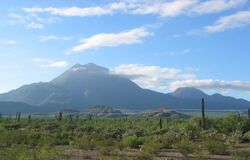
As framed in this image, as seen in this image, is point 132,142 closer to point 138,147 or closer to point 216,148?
point 138,147

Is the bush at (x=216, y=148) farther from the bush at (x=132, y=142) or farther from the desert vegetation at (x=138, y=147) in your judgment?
the bush at (x=132, y=142)

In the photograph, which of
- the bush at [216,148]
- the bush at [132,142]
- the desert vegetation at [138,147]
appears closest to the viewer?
the desert vegetation at [138,147]

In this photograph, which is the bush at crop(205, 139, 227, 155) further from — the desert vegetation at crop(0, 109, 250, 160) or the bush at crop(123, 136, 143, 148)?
the bush at crop(123, 136, 143, 148)

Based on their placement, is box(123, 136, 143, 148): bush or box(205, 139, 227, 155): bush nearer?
box(205, 139, 227, 155): bush

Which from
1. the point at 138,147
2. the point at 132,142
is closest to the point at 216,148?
the point at 138,147

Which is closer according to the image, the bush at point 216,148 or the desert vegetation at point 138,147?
the desert vegetation at point 138,147

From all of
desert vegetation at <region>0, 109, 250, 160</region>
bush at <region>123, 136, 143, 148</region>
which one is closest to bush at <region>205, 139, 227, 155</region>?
desert vegetation at <region>0, 109, 250, 160</region>

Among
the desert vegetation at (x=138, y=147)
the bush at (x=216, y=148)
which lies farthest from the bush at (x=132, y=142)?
the bush at (x=216, y=148)

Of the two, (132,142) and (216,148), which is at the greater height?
(132,142)

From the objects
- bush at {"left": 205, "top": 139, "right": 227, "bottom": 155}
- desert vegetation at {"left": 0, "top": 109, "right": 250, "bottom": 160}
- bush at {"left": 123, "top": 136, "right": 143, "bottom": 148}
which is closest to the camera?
desert vegetation at {"left": 0, "top": 109, "right": 250, "bottom": 160}

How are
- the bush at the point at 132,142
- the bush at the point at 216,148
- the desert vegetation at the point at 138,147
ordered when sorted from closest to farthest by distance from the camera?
the desert vegetation at the point at 138,147, the bush at the point at 216,148, the bush at the point at 132,142

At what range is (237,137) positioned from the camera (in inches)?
1469

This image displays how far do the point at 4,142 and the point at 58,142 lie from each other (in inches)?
209

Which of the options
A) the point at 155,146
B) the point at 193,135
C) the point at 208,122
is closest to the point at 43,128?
the point at 208,122
